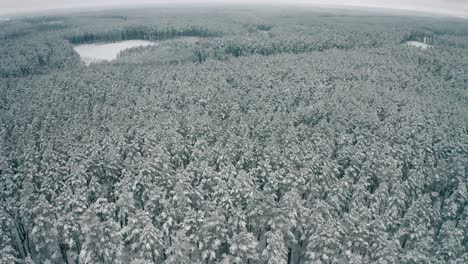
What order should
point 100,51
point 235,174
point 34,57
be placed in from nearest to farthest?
1. point 235,174
2. point 34,57
3. point 100,51

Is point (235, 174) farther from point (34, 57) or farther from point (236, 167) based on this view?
Answer: point (34, 57)

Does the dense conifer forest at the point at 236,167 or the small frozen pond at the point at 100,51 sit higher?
the small frozen pond at the point at 100,51

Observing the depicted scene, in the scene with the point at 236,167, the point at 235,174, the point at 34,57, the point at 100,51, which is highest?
the point at 100,51

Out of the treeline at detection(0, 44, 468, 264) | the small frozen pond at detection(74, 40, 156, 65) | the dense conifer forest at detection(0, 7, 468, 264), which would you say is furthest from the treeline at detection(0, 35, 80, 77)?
the treeline at detection(0, 44, 468, 264)

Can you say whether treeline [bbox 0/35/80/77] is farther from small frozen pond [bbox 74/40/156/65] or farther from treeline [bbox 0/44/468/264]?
treeline [bbox 0/44/468/264]

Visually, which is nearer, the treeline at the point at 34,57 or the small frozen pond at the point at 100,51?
the treeline at the point at 34,57

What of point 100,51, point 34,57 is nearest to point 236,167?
point 34,57

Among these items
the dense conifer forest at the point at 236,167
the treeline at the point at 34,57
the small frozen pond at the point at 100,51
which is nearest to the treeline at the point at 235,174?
the dense conifer forest at the point at 236,167

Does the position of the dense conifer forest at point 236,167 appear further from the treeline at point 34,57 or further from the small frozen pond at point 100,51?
the small frozen pond at point 100,51

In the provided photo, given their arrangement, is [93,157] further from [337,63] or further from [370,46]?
[370,46]
